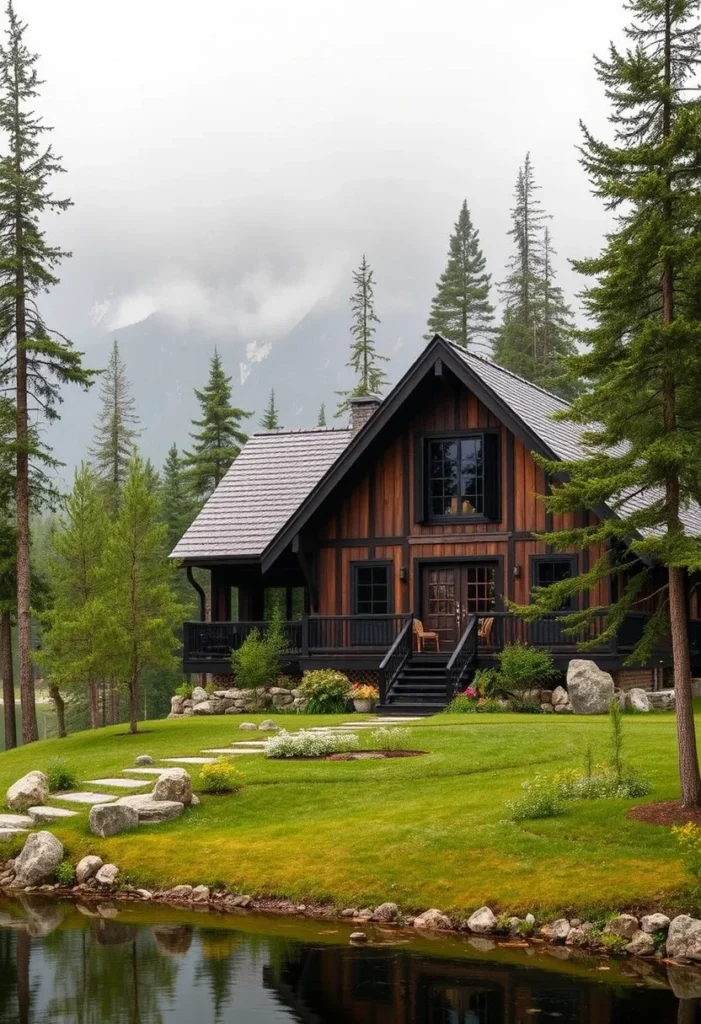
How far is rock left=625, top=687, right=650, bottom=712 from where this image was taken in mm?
25594

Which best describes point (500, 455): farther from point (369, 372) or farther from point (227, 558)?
point (369, 372)

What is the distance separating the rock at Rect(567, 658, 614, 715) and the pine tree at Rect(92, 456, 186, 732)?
7844 mm

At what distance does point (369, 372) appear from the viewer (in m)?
68.0

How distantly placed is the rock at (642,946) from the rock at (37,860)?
288 inches

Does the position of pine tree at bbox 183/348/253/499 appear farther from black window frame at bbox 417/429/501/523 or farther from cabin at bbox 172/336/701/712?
black window frame at bbox 417/429/501/523

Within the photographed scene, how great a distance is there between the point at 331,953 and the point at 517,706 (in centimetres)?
1406

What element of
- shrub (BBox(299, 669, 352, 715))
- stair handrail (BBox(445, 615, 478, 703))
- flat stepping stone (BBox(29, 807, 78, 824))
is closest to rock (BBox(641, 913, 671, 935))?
flat stepping stone (BBox(29, 807, 78, 824))

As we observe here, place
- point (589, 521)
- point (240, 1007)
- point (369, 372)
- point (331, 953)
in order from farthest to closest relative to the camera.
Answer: point (369, 372), point (589, 521), point (331, 953), point (240, 1007)

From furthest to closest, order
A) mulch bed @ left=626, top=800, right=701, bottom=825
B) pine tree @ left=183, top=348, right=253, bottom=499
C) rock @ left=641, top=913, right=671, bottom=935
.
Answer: pine tree @ left=183, top=348, right=253, bottom=499
mulch bed @ left=626, top=800, right=701, bottom=825
rock @ left=641, top=913, right=671, bottom=935

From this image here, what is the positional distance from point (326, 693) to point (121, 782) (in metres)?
9.61

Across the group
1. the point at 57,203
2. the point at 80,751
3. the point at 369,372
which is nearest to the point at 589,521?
the point at 80,751

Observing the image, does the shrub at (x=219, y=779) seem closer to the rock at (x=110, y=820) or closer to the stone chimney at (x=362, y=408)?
the rock at (x=110, y=820)

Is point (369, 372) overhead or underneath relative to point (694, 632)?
overhead

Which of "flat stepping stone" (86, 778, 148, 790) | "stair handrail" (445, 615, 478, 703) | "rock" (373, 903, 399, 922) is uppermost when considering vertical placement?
"stair handrail" (445, 615, 478, 703)
